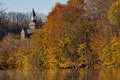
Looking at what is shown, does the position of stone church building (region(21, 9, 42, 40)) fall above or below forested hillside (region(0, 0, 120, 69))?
above

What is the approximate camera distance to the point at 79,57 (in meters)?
58.4

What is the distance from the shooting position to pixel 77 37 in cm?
5712

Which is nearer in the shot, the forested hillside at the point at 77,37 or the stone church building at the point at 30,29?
the forested hillside at the point at 77,37

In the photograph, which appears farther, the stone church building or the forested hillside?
the stone church building

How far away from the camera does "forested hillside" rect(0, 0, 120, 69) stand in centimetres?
5141

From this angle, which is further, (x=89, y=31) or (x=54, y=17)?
(x=54, y=17)

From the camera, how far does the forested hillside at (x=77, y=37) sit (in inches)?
2024

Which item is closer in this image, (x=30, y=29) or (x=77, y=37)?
Result: (x=77, y=37)

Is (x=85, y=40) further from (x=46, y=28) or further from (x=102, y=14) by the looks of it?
(x=46, y=28)

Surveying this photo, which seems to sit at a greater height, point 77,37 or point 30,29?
point 30,29

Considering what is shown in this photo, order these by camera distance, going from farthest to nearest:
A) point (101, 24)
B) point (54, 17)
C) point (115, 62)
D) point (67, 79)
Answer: point (54, 17) < point (101, 24) < point (115, 62) < point (67, 79)

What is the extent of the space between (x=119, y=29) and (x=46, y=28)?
53.6ft

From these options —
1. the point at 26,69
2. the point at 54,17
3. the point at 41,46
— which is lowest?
the point at 26,69

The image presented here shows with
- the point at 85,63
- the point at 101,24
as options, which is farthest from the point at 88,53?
the point at 101,24
